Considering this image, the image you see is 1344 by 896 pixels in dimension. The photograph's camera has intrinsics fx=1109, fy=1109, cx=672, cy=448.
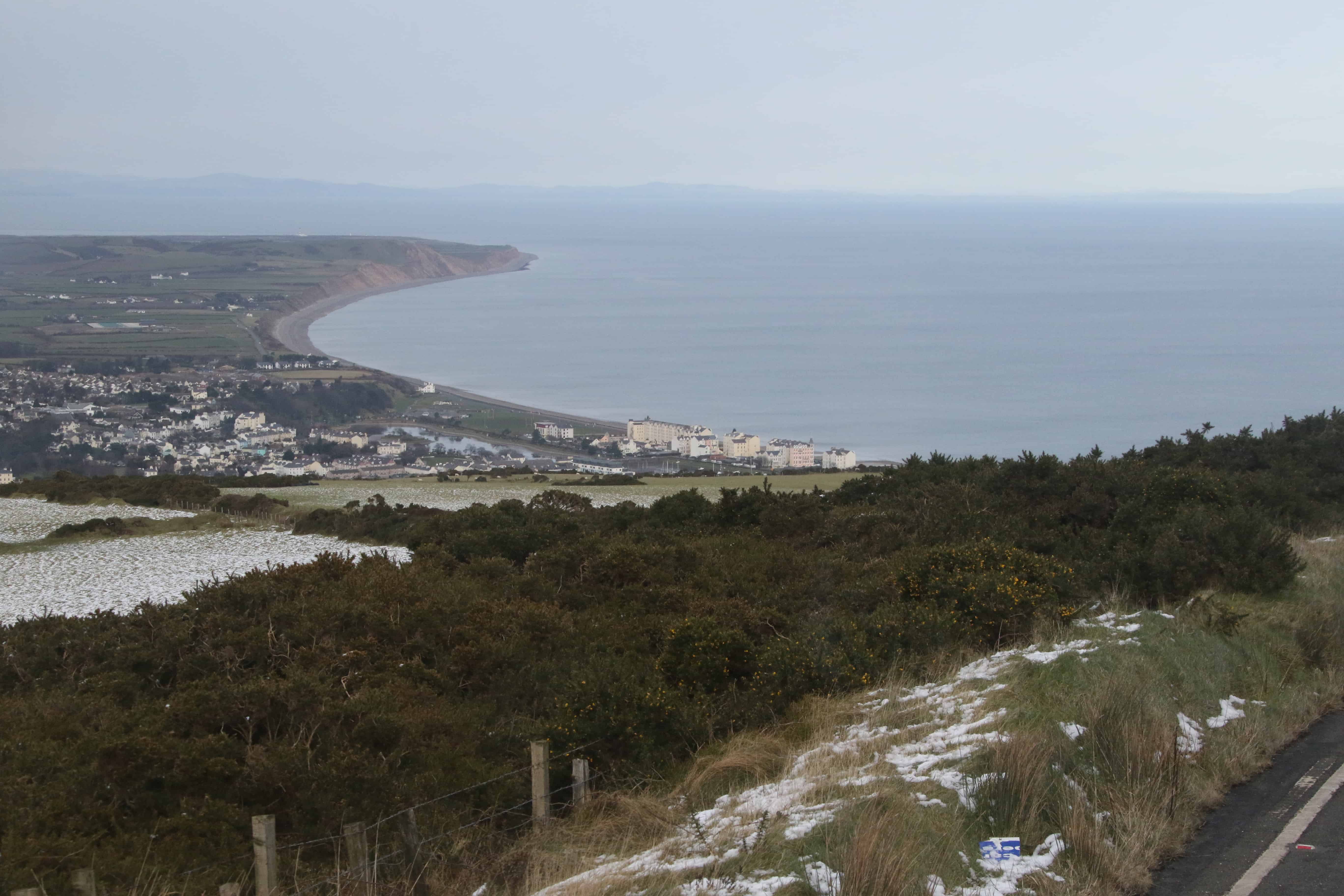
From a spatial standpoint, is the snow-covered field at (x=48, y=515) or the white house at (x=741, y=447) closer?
the snow-covered field at (x=48, y=515)

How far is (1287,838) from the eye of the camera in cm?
514

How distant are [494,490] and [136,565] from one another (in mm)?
11524

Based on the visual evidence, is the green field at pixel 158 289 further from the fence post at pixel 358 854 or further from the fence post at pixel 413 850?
the fence post at pixel 358 854

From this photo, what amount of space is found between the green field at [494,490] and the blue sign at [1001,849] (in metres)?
17.8

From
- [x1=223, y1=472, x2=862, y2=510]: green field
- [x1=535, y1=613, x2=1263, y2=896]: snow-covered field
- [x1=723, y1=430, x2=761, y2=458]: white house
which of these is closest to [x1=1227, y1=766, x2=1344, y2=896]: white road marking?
[x1=535, y1=613, x2=1263, y2=896]: snow-covered field

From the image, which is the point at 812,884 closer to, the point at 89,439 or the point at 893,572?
the point at 893,572

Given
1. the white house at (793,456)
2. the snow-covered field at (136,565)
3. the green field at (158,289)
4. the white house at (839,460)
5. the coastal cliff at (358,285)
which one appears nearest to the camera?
the snow-covered field at (136,565)

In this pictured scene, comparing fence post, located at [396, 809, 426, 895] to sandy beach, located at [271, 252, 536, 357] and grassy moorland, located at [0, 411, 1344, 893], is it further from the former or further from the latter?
sandy beach, located at [271, 252, 536, 357]

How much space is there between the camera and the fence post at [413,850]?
224 inches

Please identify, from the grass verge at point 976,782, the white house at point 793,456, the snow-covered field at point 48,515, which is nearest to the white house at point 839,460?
the white house at point 793,456

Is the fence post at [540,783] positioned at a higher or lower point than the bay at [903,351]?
higher

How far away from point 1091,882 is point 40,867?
5.06 m

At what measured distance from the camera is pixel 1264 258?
19788 centimetres

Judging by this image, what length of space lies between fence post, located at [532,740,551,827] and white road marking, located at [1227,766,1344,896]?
3539 mm
